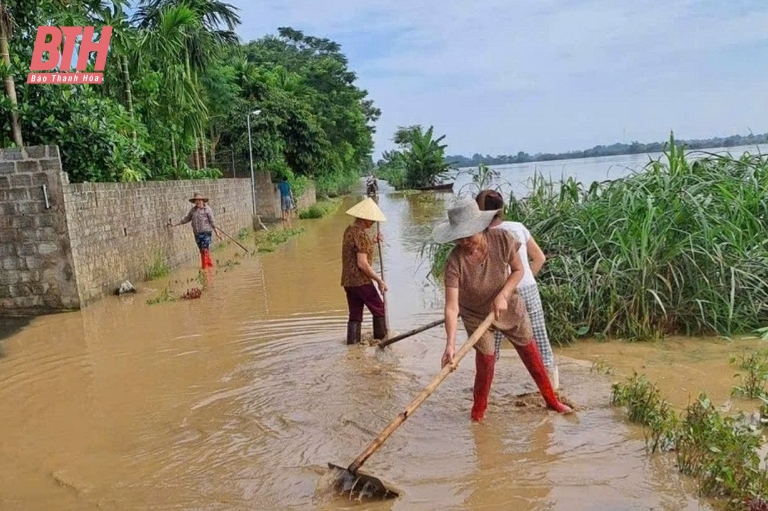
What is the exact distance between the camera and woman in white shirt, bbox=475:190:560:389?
4.55 metres

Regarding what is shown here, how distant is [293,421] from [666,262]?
3.92m

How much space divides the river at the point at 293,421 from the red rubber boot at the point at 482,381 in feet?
0.37

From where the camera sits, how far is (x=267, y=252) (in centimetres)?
1485

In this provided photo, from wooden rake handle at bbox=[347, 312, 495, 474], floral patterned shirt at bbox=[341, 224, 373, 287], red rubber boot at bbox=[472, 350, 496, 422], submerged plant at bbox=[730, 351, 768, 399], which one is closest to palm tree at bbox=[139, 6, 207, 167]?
floral patterned shirt at bbox=[341, 224, 373, 287]

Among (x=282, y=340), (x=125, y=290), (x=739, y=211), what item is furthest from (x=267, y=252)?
(x=739, y=211)

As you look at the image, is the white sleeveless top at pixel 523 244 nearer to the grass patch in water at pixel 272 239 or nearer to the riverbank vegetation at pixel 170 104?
the riverbank vegetation at pixel 170 104

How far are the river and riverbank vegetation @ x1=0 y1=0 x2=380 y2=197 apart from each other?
381 centimetres

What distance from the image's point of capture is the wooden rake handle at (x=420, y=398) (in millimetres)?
3518

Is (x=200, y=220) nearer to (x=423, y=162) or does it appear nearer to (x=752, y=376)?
(x=752, y=376)

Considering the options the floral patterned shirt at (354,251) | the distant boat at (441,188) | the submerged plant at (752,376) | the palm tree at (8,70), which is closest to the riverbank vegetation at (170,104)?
the palm tree at (8,70)

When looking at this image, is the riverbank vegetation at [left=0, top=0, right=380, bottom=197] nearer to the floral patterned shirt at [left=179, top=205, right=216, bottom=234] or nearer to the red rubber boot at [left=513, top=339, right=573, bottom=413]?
the floral patterned shirt at [left=179, top=205, right=216, bottom=234]

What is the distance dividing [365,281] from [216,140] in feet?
69.2

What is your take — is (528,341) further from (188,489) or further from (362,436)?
(188,489)

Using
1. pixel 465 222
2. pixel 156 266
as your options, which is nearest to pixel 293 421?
pixel 465 222
